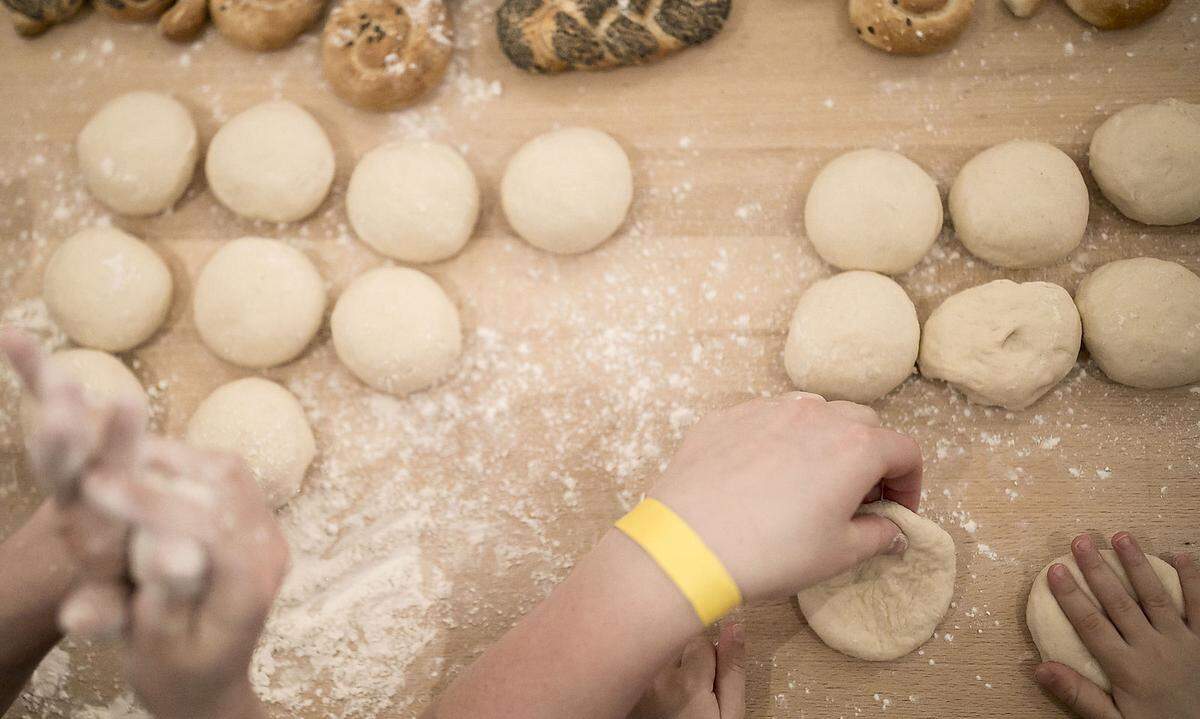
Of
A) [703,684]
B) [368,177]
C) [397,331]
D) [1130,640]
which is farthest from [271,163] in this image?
[1130,640]

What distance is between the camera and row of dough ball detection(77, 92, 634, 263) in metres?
1.52

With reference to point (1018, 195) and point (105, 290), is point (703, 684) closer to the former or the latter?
point (1018, 195)

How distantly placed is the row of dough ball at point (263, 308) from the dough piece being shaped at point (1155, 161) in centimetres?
121

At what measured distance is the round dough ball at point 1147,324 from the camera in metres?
1.41

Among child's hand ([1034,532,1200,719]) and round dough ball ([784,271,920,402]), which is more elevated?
round dough ball ([784,271,920,402])

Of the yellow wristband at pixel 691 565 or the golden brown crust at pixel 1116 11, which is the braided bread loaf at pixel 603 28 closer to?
the golden brown crust at pixel 1116 11

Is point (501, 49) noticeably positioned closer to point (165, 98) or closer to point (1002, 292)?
point (165, 98)

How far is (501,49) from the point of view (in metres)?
1.63

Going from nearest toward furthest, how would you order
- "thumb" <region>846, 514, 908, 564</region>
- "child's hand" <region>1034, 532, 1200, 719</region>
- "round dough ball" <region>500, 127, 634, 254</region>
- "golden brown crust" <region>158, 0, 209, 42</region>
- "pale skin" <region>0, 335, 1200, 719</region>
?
"pale skin" <region>0, 335, 1200, 719</region>, "thumb" <region>846, 514, 908, 564</region>, "child's hand" <region>1034, 532, 1200, 719</region>, "round dough ball" <region>500, 127, 634, 254</region>, "golden brown crust" <region>158, 0, 209, 42</region>

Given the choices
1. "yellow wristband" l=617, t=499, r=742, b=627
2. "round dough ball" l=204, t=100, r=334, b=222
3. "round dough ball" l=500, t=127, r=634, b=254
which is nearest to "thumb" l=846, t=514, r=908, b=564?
"yellow wristband" l=617, t=499, r=742, b=627

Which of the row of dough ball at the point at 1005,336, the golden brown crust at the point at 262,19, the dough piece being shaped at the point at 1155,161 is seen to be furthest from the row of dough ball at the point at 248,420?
the dough piece being shaped at the point at 1155,161

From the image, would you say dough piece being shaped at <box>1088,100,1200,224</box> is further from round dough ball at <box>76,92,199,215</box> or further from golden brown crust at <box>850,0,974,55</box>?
round dough ball at <box>76,92,199,215</box>

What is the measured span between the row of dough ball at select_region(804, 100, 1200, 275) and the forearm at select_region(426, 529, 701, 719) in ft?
2.46

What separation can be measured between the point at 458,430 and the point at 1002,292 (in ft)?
3.26
